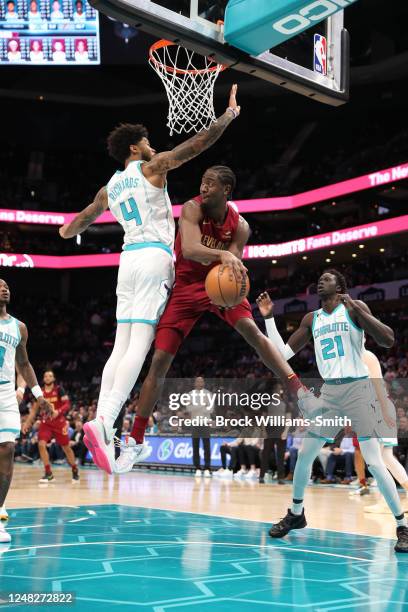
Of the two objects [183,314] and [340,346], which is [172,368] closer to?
[340,346]

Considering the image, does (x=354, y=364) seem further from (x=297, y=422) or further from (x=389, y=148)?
(x=389, y=148)

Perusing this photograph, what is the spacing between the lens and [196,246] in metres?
4.51

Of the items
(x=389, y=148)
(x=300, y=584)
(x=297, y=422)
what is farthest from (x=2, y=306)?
(x=389, y=148)

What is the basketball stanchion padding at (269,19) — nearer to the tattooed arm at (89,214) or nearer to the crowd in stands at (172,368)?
the tattooed arm at (89,214)

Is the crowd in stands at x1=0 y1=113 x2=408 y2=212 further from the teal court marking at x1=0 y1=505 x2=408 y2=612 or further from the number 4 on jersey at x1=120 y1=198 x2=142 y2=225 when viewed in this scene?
the number 4 on jersey at x1=120 y1=198 x2=142 y2=225

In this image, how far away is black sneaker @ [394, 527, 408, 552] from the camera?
6344 millimetres

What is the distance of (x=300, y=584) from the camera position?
5.02 m

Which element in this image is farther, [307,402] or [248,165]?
[248,165]

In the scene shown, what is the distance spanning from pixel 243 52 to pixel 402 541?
14.1 ft

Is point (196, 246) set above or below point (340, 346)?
above

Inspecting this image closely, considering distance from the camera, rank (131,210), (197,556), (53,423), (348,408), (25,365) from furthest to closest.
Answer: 1. (53,423)
2. (25,365)
3. (348,408)
4. (197,556)
5. (131,210)

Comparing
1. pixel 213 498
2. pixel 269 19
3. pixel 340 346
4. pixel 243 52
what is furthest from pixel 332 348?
pixel 213 498

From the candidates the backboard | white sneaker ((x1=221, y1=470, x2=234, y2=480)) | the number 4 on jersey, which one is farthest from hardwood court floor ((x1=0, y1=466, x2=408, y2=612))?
white sneaker ((x1=221, y1=470, x2=234, y2=480))

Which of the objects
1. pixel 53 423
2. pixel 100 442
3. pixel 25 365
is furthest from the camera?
pixel 53 423
